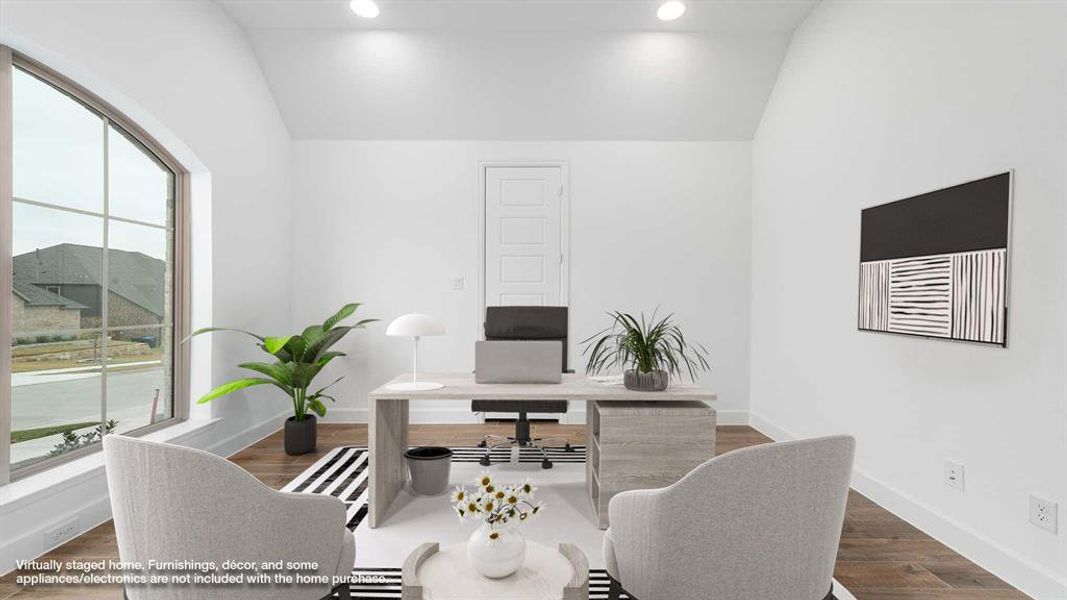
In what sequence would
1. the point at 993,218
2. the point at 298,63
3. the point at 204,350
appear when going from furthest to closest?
the point at 298,63 < the point at 204,350 < the point at 993,218

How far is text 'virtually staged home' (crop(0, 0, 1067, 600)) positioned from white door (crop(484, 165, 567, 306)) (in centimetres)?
3

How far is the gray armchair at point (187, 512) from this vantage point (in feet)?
4.44

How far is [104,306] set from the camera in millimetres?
3053

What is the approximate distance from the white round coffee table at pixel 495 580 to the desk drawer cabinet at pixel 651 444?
1012 mm

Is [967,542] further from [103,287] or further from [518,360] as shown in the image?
[103,287]

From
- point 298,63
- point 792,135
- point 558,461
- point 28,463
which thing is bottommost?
point 558,461

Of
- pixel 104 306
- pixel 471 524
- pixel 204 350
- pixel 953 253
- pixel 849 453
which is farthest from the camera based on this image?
pixel 204 350

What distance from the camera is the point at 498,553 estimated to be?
4.68 feet

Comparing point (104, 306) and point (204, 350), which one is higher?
point (104, 306)

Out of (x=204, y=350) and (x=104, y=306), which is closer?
(x=104, y=306)

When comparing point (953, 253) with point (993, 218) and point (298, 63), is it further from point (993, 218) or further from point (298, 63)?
point (298, 63)

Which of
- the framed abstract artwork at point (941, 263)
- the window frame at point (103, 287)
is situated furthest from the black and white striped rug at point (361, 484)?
the framed abstract artwork at point (941, 263)

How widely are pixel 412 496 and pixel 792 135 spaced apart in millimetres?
3654

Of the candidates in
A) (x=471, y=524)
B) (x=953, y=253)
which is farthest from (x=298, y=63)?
(x=953, y=253)
